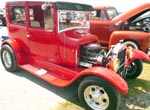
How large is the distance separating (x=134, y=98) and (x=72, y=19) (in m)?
2.22

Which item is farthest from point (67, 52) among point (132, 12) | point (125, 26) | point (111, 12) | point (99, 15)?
point (111, 12)

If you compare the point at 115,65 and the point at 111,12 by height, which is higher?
the point at 111,12

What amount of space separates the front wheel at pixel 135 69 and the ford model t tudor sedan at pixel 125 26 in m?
1.78

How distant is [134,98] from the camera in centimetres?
455

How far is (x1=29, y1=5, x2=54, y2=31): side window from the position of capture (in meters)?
4.62

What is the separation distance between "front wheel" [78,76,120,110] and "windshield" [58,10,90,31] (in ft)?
4.72

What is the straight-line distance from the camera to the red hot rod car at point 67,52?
3801mm

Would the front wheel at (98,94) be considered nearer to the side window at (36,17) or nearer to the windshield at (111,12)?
the side window at (36,17)

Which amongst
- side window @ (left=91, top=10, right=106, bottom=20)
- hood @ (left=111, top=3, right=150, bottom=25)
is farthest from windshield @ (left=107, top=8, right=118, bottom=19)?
hood @ (left=111, top=3, right=150, bottom=25)

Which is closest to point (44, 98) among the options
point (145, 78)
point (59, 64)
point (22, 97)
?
point (22, 97)

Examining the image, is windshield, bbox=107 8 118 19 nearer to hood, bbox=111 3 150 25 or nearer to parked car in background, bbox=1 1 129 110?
hood, bbox=111 3 150 25

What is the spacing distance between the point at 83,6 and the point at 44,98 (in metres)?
2.32

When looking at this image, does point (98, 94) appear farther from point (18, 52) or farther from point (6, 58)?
point (6, 58)

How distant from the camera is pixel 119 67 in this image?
4332 millimetres
